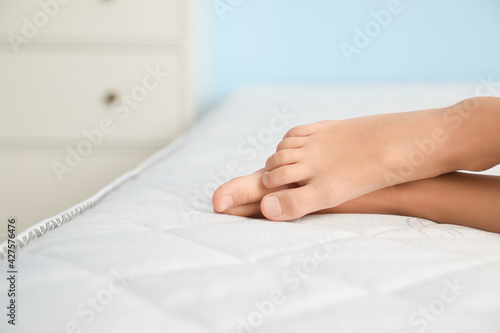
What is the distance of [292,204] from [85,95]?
1059mm

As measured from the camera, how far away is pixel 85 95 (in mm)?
1464

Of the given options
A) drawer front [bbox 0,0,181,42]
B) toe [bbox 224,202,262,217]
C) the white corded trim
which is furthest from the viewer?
drawer front [bbox 0,0,181,42]

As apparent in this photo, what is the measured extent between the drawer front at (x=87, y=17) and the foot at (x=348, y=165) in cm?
94

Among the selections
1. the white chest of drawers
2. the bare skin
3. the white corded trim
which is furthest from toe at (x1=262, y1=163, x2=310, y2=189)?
the white chest of drawers

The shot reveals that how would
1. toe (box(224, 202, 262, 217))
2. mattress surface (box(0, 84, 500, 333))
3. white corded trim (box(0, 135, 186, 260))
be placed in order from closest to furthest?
mattress surface (box(0, 84, 500, 333)) < white corded trim (box(0, 135, 186, 260)) < toe (box(224, 202, 262, 217))

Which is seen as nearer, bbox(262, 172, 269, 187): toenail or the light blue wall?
bbox(262, 172, 269, 187): toenail

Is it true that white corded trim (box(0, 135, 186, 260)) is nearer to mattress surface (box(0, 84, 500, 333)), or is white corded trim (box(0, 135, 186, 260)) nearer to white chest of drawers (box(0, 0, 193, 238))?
mattress surface (box(0, 84, 500, 333))

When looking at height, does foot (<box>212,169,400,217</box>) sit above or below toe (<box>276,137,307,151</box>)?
below

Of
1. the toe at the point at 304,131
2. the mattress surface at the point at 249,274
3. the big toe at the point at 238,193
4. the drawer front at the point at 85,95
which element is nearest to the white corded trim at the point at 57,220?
the mattress surface at the point at 249,274

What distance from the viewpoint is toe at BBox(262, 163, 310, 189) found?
0.62m

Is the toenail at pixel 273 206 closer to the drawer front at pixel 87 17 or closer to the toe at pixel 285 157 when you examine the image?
the toe at pixel 285 157

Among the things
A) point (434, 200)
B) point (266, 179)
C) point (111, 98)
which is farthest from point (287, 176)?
point (111, 98)

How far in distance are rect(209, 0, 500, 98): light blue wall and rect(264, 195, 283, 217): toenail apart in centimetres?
104

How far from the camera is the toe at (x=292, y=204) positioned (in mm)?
568
